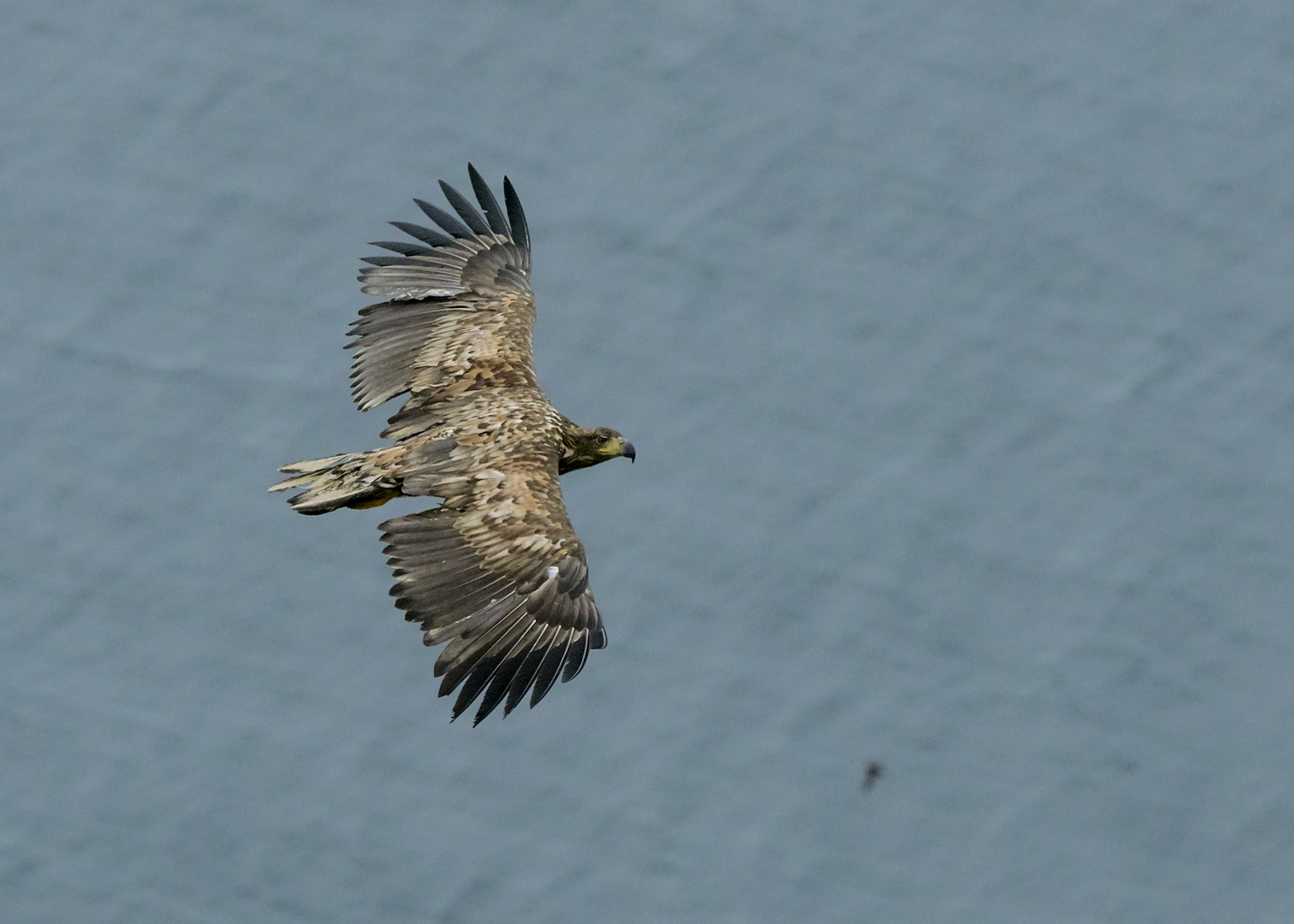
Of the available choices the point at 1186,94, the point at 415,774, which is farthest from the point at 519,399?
the point at 1186,94

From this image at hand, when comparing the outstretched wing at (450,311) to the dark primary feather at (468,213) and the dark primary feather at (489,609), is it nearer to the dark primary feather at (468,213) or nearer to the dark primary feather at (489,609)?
the dark primary feather at (468,213)

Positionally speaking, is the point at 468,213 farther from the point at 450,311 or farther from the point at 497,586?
the point at 497,586

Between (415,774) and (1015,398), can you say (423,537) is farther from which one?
(1015,398)

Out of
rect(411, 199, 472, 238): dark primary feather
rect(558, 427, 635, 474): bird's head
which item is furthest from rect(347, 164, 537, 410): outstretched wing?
rect(558, 427, 635, 474): bird's head

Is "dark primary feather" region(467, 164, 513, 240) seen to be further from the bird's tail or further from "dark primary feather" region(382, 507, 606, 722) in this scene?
"dark primary feather" region(382, 507, 606, 722)

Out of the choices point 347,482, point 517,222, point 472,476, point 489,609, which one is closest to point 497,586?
point 489,609

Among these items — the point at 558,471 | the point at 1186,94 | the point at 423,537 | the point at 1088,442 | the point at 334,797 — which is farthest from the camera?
the point at 1186,94
